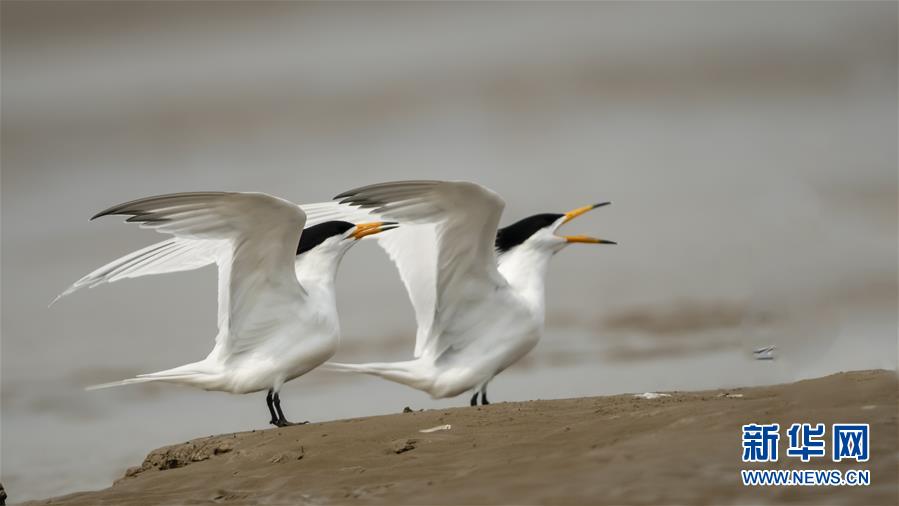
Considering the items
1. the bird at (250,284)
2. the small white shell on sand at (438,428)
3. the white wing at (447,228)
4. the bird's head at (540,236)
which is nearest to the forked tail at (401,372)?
the white wing at (447,228)

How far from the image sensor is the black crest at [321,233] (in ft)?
36.5

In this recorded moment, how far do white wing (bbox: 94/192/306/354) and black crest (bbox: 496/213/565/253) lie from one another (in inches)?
74.8

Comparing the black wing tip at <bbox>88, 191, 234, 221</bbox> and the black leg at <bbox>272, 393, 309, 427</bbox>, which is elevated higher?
the black wing tip at <bbox>88, 191, 234, 221</bbox>

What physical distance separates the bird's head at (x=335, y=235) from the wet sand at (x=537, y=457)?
195cm

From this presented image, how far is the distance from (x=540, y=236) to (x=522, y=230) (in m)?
0.20

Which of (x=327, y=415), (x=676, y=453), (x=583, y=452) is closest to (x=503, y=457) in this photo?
(x=583, y=452)

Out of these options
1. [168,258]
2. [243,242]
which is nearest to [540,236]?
[243,242]

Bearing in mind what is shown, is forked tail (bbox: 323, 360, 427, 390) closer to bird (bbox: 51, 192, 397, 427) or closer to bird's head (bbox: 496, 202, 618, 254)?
bird (bbox: 51, 192, 397, 427)

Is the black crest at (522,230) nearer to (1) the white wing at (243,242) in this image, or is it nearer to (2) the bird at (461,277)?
(2) the bird at (461,277)

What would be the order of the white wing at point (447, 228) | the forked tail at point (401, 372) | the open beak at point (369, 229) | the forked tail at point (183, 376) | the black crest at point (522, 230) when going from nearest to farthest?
the white wing at point (447, 228) < the forked tail at point (183, 376) < the forked tail at point (401, 372) < the open beak at point (369, 229) < the black crest at point (522, 230)

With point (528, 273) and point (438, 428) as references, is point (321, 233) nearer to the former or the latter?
point (528, 273)

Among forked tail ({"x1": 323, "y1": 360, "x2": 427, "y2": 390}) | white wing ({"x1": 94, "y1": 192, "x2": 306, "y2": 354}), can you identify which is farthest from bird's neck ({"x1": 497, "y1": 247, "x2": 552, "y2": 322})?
white wing ({"x1": 94, "y1": 192, "x2": 306, "y2": 354})

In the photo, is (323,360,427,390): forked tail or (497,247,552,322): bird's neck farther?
(497,247,552,322): bird's neck

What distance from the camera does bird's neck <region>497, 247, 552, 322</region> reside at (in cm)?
1104
